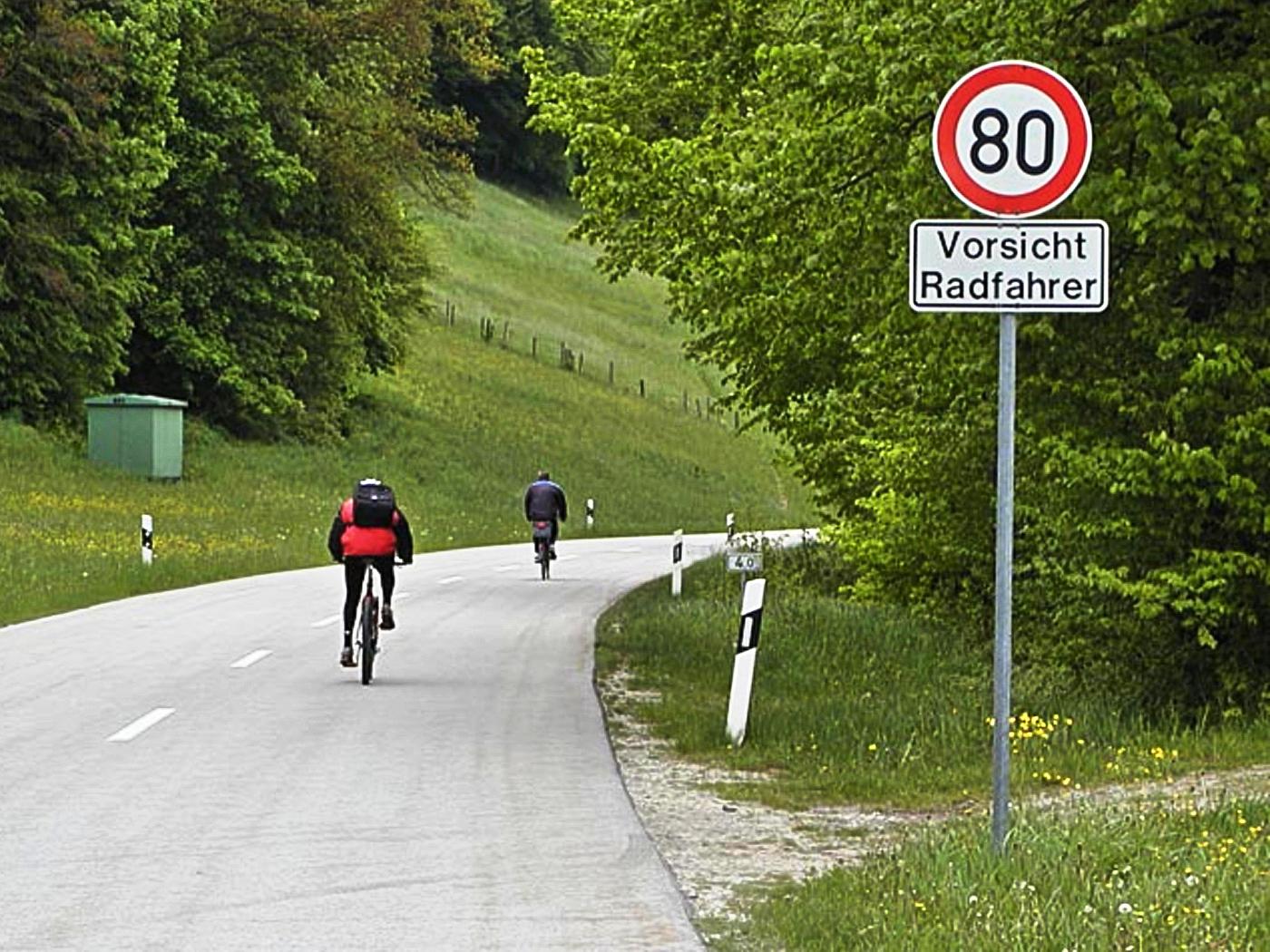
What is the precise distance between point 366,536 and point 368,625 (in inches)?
28.8

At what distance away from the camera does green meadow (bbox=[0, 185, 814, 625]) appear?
122 feet

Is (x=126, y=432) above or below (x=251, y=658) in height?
above

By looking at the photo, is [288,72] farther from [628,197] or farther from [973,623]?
[973,623]

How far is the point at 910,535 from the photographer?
2288cm

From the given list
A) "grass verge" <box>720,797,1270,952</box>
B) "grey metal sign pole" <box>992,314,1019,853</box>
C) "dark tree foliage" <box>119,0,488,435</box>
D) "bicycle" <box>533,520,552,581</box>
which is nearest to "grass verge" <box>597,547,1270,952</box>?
"grass verge" <box>720,797,1270,952</box>

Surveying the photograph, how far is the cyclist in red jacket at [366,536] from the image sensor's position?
18.6 metres

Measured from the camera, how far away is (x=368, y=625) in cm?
1864

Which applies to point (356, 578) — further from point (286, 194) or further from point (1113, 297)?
point (286, 194)

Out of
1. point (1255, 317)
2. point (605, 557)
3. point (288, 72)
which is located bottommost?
point (605, 557)

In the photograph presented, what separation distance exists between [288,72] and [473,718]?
142 ft

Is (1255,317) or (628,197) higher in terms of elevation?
(628,197)

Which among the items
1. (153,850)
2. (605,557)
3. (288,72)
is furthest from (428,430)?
(153,850)

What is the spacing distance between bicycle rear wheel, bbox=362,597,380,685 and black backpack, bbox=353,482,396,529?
640 millimetres

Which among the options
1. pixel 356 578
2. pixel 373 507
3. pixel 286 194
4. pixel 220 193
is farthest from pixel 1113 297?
pixel 220 193
